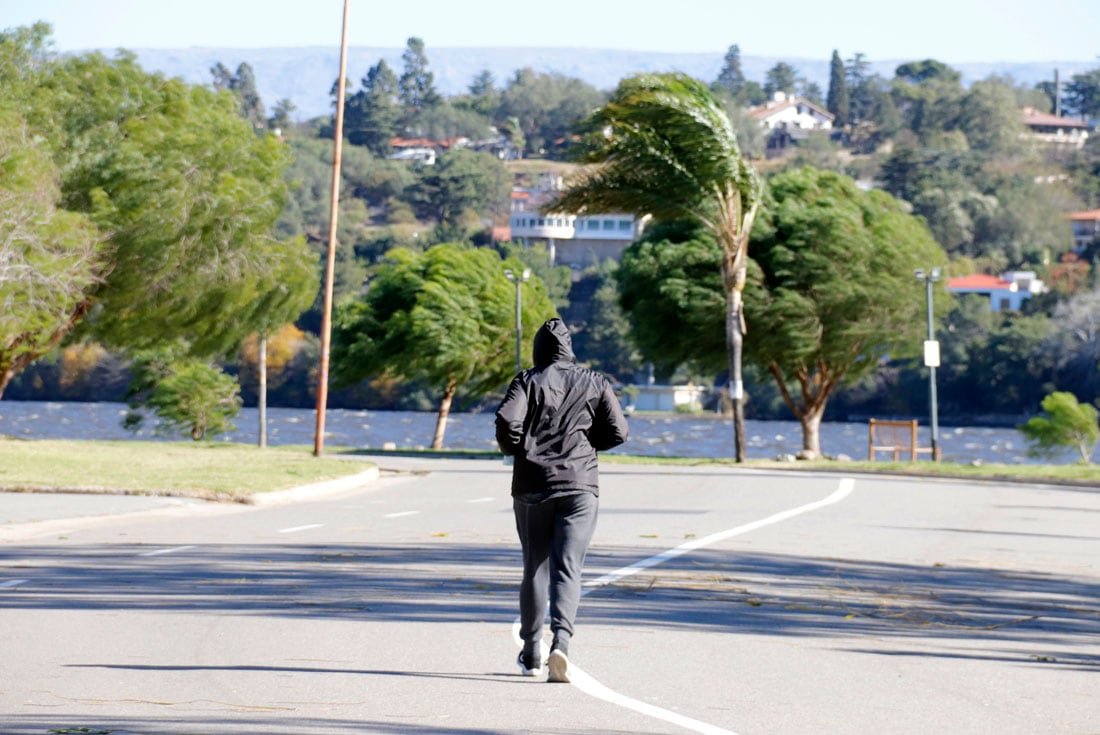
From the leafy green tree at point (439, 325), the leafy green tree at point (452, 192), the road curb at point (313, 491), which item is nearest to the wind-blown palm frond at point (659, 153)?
the road curb at point (313, 491)

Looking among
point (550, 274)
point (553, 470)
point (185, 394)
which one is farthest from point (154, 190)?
point (550, 274)

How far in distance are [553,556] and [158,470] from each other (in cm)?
1997

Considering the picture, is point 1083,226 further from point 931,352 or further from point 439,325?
point 931,352

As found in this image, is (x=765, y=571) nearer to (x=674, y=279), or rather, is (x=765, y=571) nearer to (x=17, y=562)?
(x=17, y=562)

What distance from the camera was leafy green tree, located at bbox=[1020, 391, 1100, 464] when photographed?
2623 inches

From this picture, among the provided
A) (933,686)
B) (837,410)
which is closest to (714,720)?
(933,686)

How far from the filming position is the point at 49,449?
33812 millimetres

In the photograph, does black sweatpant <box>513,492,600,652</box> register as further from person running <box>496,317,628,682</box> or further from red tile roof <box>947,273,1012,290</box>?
red tile roof <box>947,273,1012,290</box>

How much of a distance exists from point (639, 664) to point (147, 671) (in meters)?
2.58

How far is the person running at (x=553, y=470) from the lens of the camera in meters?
8.66

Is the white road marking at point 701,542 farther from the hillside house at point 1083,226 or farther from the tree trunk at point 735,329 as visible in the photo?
the hillside house at point 1083,226

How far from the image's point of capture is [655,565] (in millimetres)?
14422

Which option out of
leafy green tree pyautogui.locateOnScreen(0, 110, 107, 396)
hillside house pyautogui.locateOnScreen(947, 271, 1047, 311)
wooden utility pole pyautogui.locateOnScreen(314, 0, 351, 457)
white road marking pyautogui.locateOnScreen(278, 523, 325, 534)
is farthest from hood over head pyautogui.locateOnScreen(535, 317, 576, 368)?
hillside house pyautogui.locateOnScreen(947, 271, 1047, 311)

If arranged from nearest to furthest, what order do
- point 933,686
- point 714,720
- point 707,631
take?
point 714,720 < point 933,686 < point 707,631
